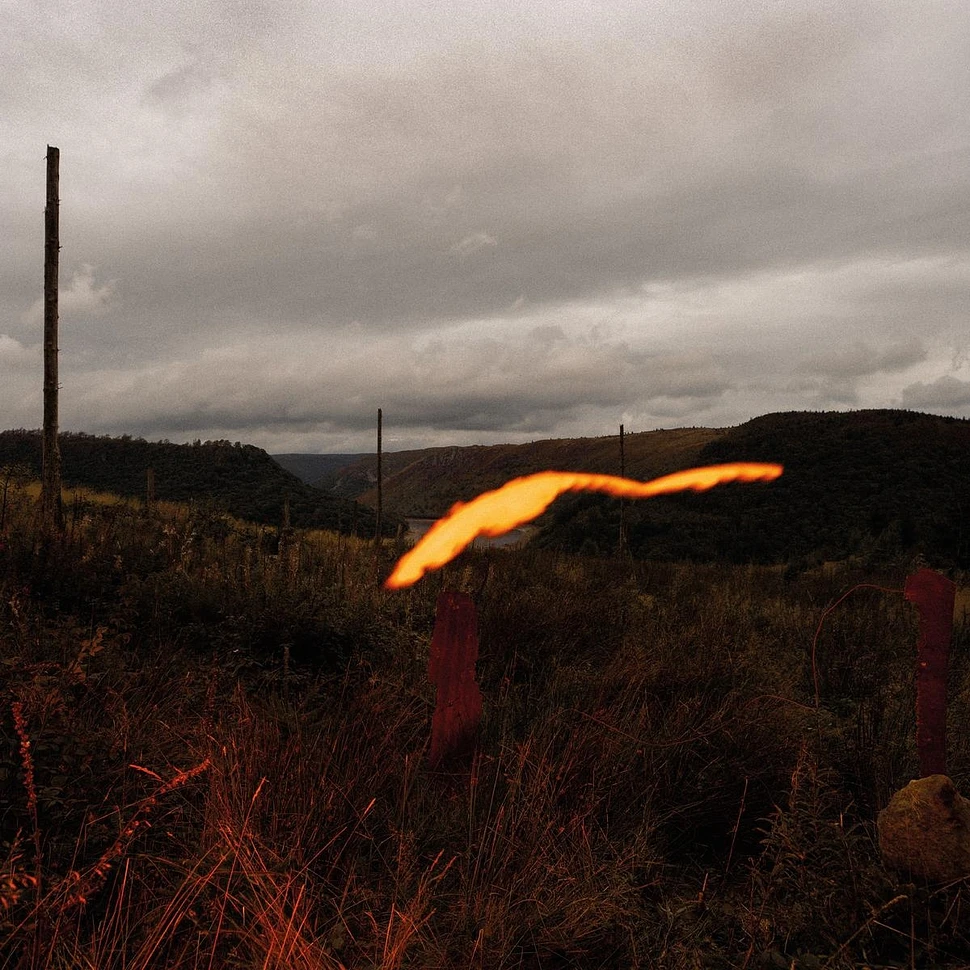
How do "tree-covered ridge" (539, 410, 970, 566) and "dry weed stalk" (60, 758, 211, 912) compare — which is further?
"tree-covered ridge" (539, 410, 970, 566)

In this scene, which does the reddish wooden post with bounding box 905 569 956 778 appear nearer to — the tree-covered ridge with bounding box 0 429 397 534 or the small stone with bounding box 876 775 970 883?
the small stone with bounding box 876 775 970 883

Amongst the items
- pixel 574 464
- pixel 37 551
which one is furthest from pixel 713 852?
pixel 574 464

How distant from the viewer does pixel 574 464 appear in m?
107

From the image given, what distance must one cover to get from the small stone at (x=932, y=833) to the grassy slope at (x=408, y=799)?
96 millimetres

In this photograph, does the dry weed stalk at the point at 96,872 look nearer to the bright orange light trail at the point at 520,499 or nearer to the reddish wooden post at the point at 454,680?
the reddish wooden post at the point at 454,680

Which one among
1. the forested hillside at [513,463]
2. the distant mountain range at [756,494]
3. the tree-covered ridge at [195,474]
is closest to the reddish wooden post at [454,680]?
the distant mountain range at [756,494]

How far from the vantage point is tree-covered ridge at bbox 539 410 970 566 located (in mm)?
24016

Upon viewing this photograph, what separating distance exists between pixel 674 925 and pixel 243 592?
4881 mm

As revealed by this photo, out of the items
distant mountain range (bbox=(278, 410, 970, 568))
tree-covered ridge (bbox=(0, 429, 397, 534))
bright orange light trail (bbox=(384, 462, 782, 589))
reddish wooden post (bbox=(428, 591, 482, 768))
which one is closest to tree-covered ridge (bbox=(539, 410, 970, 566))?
distant mountain range (bbox=(278, 410, 970, 568))

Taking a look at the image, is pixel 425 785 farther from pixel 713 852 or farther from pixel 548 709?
pixel 713 852

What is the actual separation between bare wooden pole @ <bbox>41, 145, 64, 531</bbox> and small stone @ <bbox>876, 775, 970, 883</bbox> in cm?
1070

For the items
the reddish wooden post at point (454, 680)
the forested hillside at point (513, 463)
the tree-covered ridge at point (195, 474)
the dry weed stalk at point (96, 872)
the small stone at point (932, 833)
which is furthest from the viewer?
the forested hillside at point (513, 463)

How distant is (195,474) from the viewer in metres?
40.5

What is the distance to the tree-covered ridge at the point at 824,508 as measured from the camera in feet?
78.8
